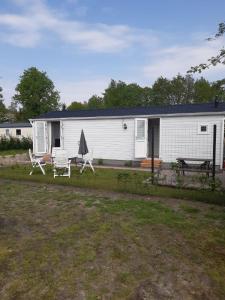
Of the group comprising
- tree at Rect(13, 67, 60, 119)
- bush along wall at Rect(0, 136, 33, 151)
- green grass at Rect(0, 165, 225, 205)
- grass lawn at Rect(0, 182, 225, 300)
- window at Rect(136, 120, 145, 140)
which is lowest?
grass lawn at Rect(0, 182, 225, 300)

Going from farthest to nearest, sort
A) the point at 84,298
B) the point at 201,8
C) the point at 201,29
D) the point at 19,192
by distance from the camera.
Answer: the point at 201,29, the point at 201,8, the point at 19,192, the point at 84,298

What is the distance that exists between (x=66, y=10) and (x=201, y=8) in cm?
520

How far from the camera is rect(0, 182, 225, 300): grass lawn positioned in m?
3.09

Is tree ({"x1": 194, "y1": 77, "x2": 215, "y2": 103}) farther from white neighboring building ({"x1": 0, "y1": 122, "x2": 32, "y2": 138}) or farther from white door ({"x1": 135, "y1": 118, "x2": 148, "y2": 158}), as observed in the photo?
white door ({"x1": 135, "y1": 118, "x2": 148, "y2": 158})

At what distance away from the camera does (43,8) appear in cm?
1044

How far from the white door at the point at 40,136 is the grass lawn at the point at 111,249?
971cm

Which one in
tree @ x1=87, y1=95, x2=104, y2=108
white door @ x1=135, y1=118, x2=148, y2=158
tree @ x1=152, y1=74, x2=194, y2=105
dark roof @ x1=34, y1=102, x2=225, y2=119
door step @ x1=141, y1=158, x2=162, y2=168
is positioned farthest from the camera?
tree @ x1=87, y1=95, x2=104, y2=108

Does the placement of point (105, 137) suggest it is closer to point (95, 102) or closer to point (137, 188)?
Result: point (137, 188)

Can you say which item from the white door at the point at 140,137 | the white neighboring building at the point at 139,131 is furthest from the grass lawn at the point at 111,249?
the white door at the point at 140,137

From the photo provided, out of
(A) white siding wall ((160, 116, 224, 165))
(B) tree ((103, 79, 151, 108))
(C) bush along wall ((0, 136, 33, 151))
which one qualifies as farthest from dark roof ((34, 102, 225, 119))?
(B) tree ((103, 79, 151, 108))

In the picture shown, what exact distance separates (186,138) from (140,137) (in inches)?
86.9

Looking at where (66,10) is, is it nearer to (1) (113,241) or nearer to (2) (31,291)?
(1) (113,241)

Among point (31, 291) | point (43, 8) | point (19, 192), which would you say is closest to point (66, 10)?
point (43, 8)

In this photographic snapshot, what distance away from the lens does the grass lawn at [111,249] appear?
3086 mm
